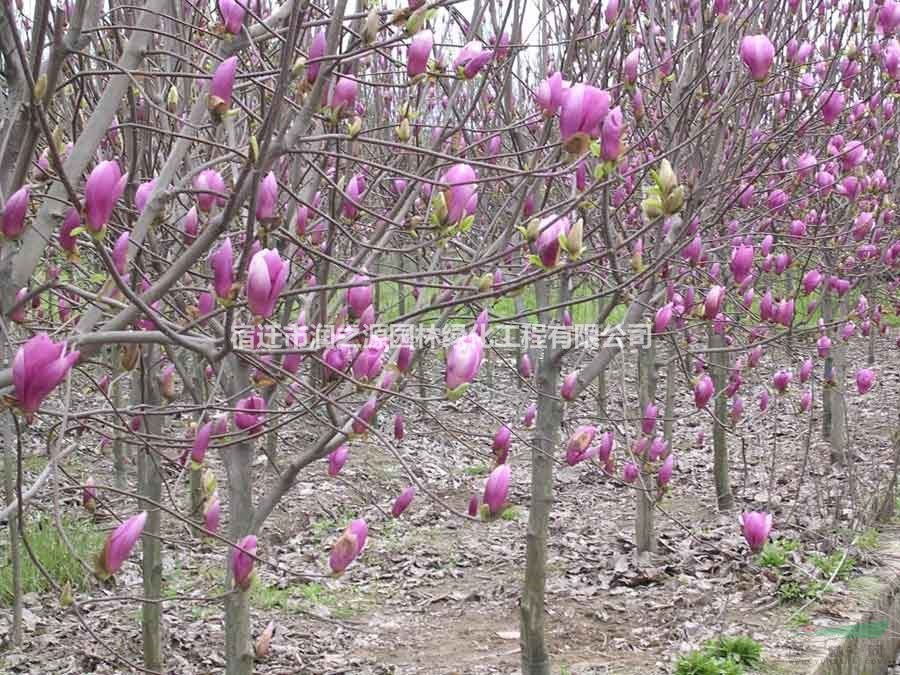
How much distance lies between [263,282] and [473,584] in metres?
4.20

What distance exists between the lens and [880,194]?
4.18 meters

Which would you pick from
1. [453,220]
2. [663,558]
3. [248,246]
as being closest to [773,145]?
[663,558]

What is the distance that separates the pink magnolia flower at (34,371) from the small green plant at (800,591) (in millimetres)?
3699

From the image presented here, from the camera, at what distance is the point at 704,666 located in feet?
10.8

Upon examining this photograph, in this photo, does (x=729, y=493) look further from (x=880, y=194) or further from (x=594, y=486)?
(x=880, y=194)

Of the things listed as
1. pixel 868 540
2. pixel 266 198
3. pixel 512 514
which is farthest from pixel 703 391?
pixel 512 514

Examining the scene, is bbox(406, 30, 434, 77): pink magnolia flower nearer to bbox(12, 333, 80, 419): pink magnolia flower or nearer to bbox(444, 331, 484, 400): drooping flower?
bbox(444, 331, 484, 400): drooping flower

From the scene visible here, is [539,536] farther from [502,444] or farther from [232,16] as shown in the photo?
[232,16]

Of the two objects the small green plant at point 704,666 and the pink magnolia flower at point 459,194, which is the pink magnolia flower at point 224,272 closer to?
the pink magnolia flower at point 459,194

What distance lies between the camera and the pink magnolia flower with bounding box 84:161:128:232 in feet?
4.24

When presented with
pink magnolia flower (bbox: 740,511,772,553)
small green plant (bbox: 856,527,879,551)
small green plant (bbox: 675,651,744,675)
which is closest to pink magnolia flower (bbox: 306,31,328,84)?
pink magnolia flower (bbox: 740,511,772,553)

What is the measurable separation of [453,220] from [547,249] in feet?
0.57

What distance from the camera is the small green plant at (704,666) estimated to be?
10.8 ft

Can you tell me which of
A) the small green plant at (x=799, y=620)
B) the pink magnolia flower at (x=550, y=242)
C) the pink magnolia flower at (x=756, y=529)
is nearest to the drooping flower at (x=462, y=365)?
the pink magnolia flower at (x=550, y=242)
